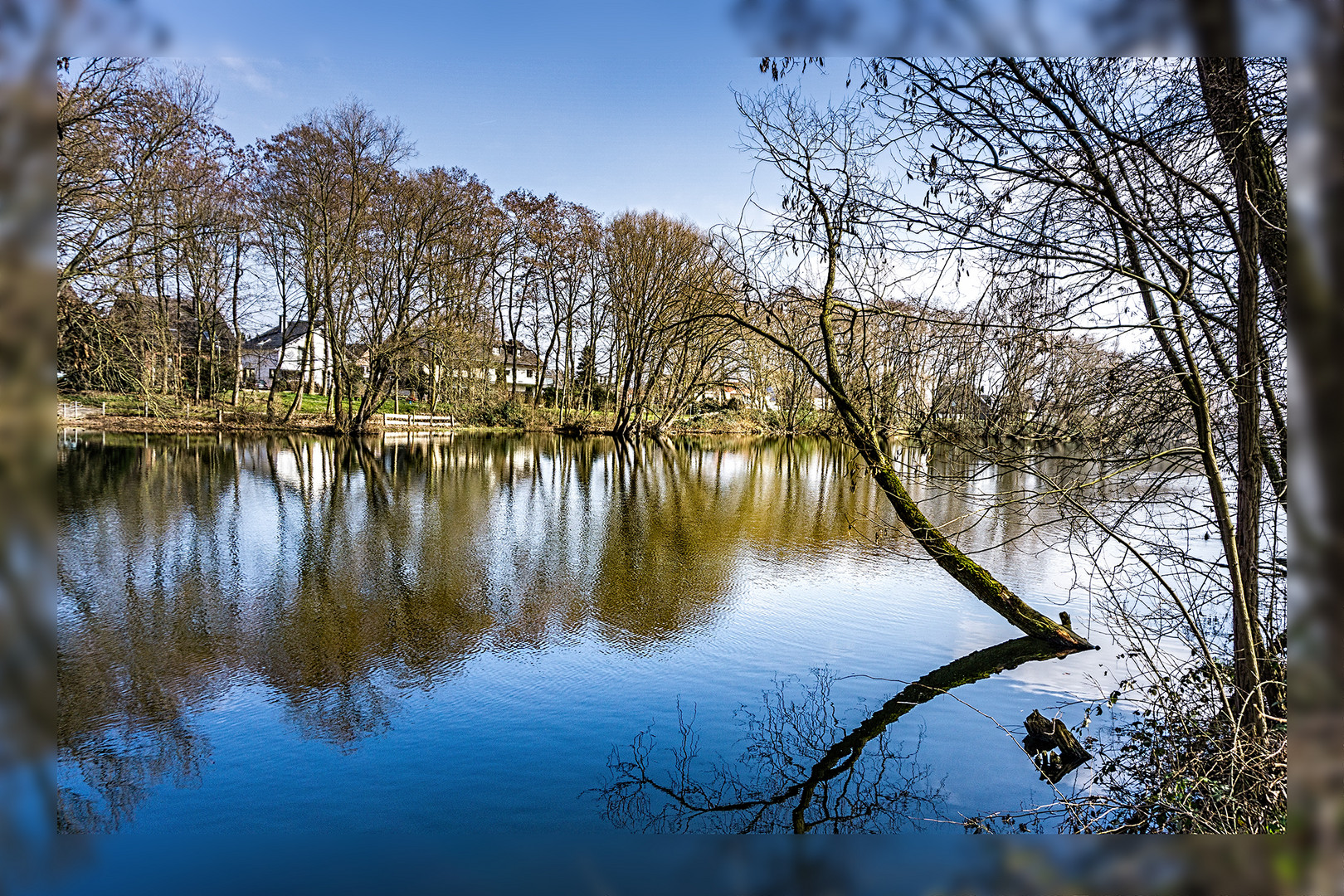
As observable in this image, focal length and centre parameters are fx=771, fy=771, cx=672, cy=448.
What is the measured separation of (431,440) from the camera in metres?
30.8

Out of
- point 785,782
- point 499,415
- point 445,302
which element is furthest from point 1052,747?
point 499,415

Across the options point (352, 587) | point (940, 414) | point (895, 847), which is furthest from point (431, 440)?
point (895, 847)

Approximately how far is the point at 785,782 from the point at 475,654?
2.99 meters

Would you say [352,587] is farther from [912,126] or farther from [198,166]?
[198,166]

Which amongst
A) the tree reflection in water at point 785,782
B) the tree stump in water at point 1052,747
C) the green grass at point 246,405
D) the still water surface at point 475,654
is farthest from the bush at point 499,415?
the tree stump in water at point 1052,747

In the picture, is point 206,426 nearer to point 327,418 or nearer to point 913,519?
point 327,418

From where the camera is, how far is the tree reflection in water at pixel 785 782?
13.6 ft

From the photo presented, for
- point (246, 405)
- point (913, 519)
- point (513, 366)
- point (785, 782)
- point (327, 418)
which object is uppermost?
point (513, 366)

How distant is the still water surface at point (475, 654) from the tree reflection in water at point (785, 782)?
0.05 meters

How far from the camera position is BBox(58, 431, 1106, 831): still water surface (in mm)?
4262

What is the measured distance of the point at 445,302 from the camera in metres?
30.9

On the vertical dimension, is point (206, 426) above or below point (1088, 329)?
below

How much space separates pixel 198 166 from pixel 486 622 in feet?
55.2

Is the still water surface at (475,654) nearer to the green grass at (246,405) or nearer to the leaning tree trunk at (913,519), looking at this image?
the leaning tree trunk at (913,519)
